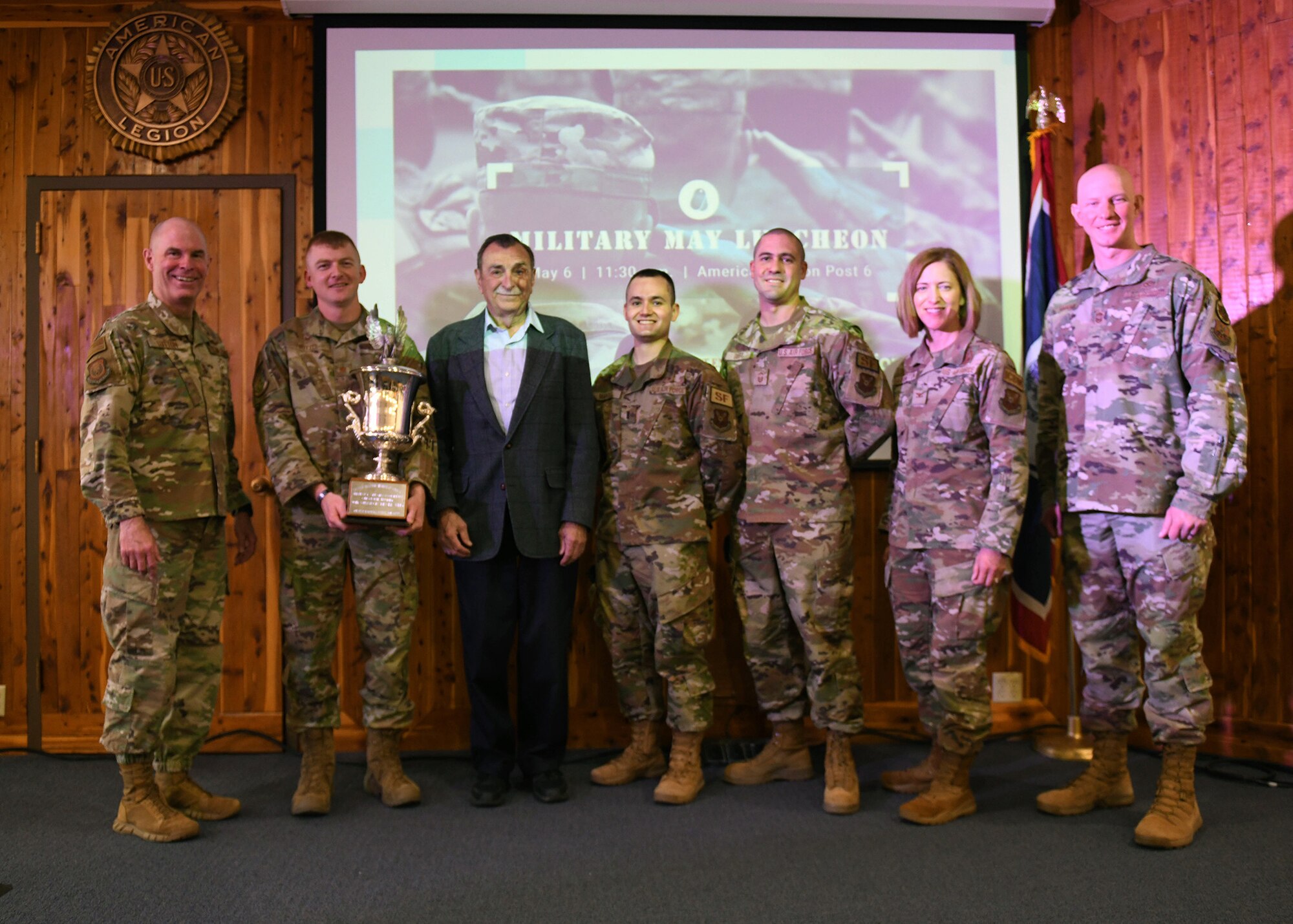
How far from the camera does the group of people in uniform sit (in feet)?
8.38

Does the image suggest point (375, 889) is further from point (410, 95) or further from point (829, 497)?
point (410, 95)

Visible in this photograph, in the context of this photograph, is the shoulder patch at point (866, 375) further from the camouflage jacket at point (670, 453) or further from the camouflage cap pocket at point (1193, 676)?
the camouflage cap pocket at point (1193, 676)

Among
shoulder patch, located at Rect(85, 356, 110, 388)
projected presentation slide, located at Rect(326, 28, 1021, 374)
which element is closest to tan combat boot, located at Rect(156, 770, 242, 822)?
shoulder patch, located at Rect(85, 356, 110, 388)

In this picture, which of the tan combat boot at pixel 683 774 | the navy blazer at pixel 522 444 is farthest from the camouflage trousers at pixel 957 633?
the navy blazer at pixel 522 444

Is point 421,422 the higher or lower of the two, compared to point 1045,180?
lower

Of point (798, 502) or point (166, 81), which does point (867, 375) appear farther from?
point (166, 81)

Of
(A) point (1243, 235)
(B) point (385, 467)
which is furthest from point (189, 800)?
(A) point (1243, 235)

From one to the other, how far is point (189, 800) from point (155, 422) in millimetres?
1113

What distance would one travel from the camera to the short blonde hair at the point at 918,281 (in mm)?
2725

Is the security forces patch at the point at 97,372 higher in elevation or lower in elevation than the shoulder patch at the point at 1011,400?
higher

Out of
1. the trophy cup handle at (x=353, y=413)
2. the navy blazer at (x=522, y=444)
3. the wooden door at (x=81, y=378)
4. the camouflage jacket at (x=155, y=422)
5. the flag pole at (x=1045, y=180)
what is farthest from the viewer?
the wooden door at (x=81, y=378)

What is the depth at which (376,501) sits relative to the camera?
264 cm

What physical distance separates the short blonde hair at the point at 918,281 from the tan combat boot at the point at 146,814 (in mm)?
2517

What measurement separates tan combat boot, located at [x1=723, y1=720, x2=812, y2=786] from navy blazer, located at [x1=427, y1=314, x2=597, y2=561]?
0.94 metres
